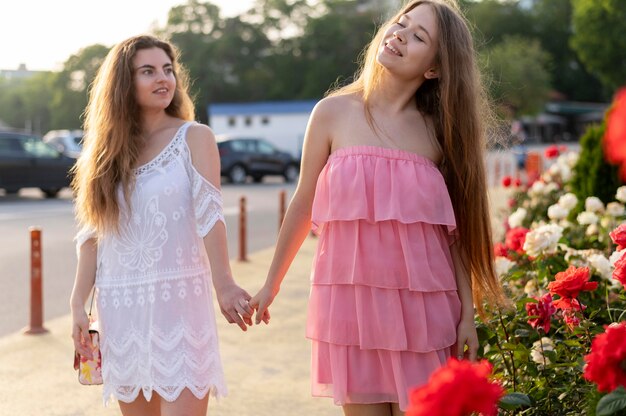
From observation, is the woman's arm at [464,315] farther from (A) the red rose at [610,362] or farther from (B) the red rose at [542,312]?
(A) the red rose at [610,362]

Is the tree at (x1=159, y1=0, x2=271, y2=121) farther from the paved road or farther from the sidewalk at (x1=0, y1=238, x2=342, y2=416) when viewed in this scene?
the sidewalk at (x1=0, y1=238, x2=342, y2=416)

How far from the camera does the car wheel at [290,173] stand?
31.2m

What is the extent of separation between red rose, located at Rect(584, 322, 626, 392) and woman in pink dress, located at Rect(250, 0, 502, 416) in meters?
0.97

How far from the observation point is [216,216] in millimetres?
3170

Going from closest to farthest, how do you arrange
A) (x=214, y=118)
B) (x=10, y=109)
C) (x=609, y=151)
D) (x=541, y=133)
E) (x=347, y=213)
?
(x=609, y=151) < (x=347, y=213) < (x=214, y=118) < (x=541, y=133) < (x=10, y=109)

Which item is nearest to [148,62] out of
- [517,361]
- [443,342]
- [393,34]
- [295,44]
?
[393,34]

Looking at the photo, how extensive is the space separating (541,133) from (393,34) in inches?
3798

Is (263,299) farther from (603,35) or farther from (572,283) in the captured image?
(603,35)

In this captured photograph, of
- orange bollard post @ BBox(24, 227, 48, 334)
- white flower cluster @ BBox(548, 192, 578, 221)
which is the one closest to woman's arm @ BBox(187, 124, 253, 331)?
white flower cluster @ BBox(548, 192, 578, 221)

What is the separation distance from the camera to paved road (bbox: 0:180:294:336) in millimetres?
8728

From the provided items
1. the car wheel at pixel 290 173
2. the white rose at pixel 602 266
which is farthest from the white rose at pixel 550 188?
the car wheel at pixel 290 173

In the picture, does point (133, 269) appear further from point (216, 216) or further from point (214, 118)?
point (214, 118)

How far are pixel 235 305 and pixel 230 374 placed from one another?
9.19ft

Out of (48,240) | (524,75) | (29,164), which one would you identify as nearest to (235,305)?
(48,240)
